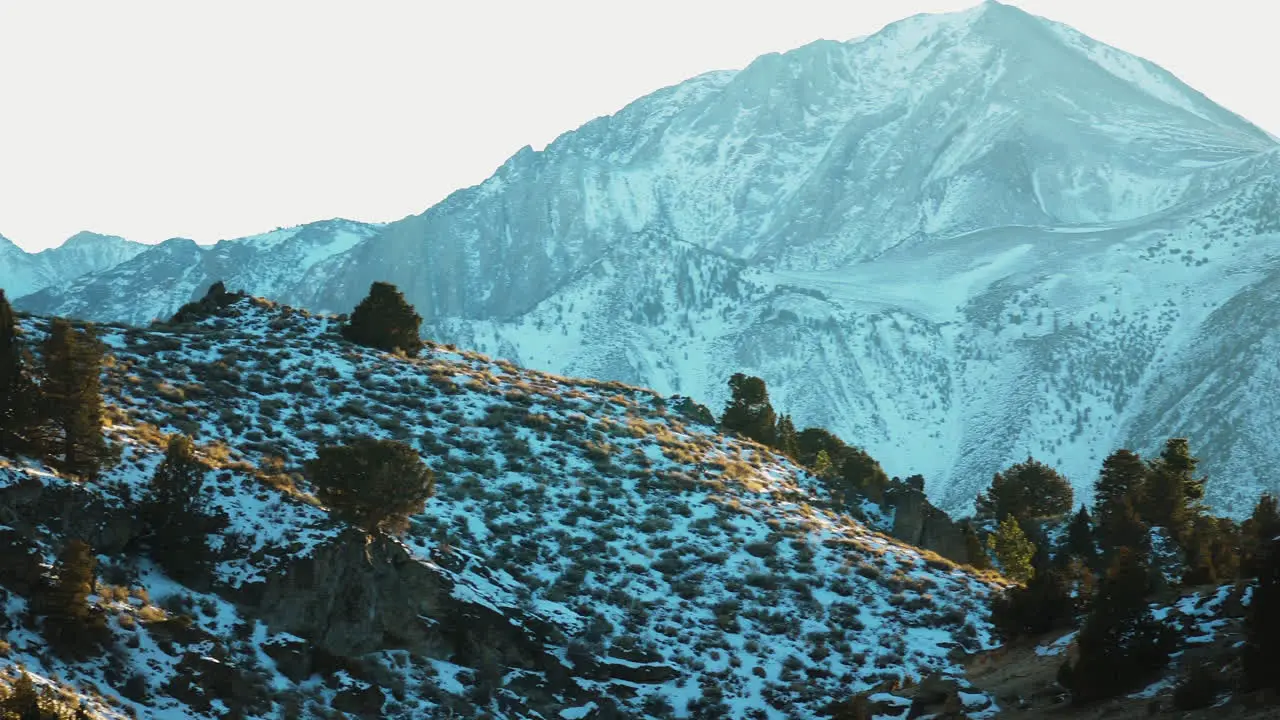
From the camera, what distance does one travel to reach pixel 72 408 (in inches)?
1364

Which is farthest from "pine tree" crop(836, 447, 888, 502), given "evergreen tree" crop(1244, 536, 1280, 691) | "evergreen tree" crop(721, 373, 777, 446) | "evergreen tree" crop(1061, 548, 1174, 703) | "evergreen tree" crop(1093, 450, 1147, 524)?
"evergreen tree" crop(1244, 536, 1280, 691)

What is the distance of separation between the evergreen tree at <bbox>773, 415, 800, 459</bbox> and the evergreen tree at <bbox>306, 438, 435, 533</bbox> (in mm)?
38193

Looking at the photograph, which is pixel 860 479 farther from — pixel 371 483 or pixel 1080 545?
pixel 371 483

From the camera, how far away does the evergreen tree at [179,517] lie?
34156 mm

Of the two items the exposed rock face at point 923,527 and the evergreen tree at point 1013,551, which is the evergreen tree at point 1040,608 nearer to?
the evergreen tree at point 1013,551

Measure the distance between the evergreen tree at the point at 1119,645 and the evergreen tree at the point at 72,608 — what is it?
891 inches

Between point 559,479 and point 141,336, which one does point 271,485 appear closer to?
point 559,479

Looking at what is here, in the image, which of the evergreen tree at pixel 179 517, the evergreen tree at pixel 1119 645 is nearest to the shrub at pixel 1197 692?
the evergreen tree at pixel 1119 645

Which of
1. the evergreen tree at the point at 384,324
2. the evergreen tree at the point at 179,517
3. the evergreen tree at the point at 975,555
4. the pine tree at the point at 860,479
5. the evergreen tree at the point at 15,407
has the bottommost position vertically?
the evergreen tree at the point at 975,555

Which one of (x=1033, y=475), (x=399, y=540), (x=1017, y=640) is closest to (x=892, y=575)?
(x=1017, y=640)

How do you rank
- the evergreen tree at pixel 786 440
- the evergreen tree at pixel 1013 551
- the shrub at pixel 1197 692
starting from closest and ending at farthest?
the shrub at pixel 1197 692, the evergreen tree at pixel 1013 551, the evergreen tree at pixel 786 440

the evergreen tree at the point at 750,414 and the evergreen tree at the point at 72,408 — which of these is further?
the evergreen tree at the point at 750,414

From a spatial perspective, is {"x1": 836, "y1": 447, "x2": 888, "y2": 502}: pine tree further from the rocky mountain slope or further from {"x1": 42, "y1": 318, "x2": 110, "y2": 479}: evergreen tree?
{"x1": 42, "y1": 318, "x2": 110, "y2": 479}: evergreen tree

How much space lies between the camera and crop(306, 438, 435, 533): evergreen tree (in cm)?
3831
